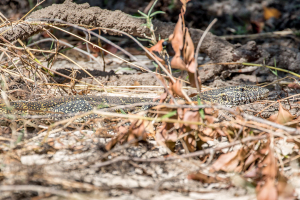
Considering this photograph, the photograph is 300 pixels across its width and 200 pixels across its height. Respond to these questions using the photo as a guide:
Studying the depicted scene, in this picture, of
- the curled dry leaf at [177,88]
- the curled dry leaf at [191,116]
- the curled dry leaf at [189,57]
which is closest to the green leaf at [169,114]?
the curled dry leaf at [191,116]

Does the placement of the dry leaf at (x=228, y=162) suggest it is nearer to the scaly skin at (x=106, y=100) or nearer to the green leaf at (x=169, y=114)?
the green leaf at (x=169, y=114)

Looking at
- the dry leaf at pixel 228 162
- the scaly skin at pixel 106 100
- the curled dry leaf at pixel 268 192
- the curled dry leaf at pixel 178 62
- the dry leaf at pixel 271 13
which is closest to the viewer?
the curled dry leaf at pixel 268 192

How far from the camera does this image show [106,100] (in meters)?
4.80

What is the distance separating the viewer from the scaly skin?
4.40m

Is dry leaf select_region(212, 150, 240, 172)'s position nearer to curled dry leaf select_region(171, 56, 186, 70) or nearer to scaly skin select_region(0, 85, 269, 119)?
curled dry leaf select_region(171, 56, 186, 70)

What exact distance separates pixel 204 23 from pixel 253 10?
8.00 feet

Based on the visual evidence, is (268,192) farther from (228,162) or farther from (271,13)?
(271,13)

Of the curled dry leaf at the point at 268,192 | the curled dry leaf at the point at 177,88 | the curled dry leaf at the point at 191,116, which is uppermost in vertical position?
the curled dry leaf at the point at 177,88

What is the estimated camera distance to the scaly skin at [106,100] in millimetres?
4399

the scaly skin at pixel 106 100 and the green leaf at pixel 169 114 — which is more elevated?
the green leaf at pixel 169 114

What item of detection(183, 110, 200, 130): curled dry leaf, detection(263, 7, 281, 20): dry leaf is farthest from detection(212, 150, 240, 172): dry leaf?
detection(263, 7, 281, 20): dry leaf

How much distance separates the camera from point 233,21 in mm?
9984

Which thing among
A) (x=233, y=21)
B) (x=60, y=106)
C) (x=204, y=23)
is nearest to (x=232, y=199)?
(x=60, y=106)

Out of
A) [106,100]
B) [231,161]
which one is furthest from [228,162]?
[106,100]
